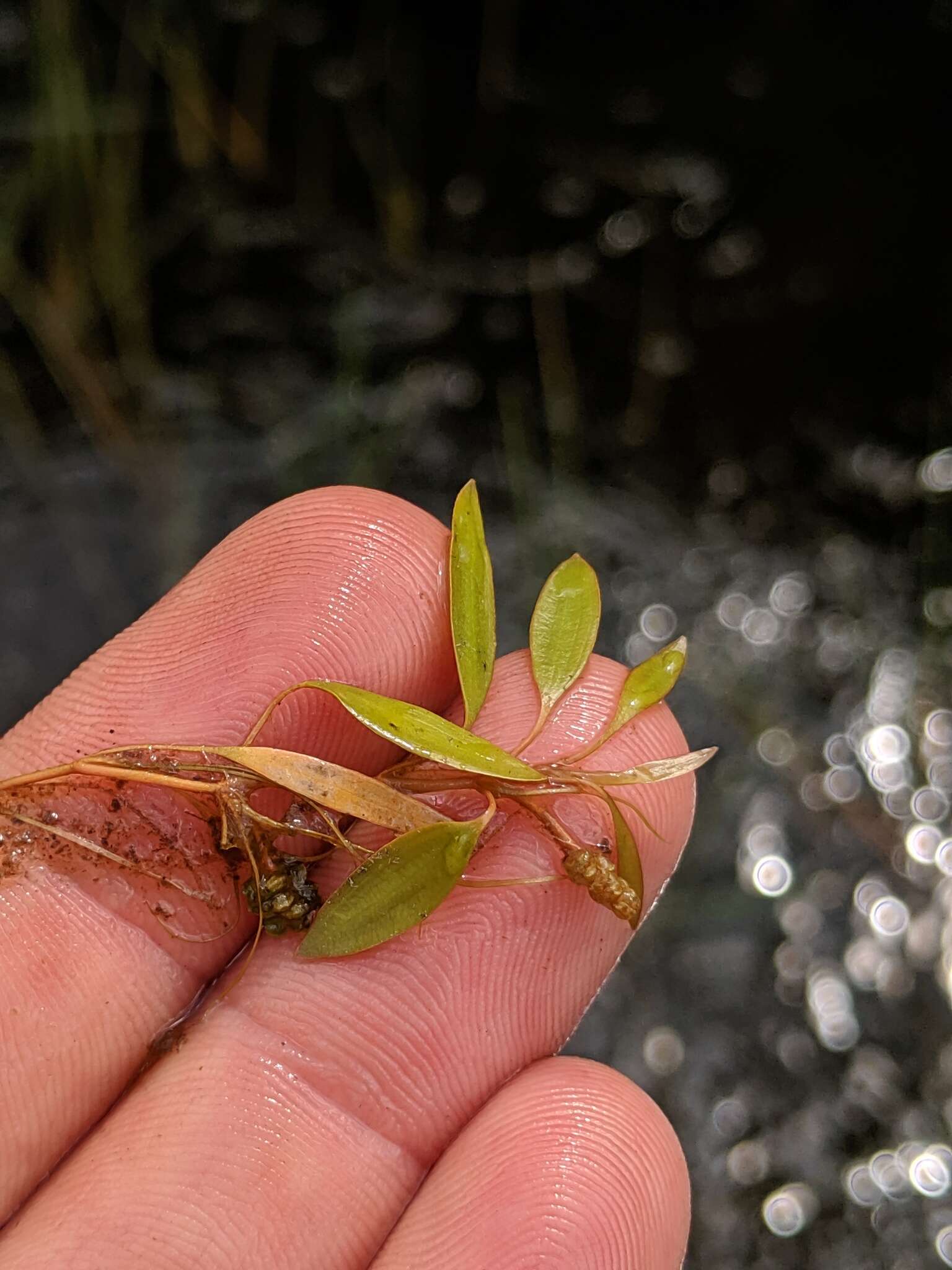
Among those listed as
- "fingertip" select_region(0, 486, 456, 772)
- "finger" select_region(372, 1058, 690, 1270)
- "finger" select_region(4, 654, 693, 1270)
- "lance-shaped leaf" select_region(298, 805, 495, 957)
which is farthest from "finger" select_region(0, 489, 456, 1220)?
"finger" select_region(372, 1058, 690, 1270)

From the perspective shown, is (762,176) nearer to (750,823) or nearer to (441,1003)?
(750,823)

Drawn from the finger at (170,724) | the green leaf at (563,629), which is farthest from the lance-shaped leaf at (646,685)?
the finger at (170,724)

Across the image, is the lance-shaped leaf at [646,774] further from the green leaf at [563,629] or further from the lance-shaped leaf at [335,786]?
the lance-shaped leaf at [335,786]

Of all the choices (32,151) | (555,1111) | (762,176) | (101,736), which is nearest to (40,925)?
(101,736)

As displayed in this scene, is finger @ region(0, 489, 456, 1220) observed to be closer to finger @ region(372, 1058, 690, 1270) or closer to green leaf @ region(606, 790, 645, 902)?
green leaf @ region(606, 790, 645, 902)

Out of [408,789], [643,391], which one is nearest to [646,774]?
[408,789]

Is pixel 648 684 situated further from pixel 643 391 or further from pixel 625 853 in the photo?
pixel 643 391
